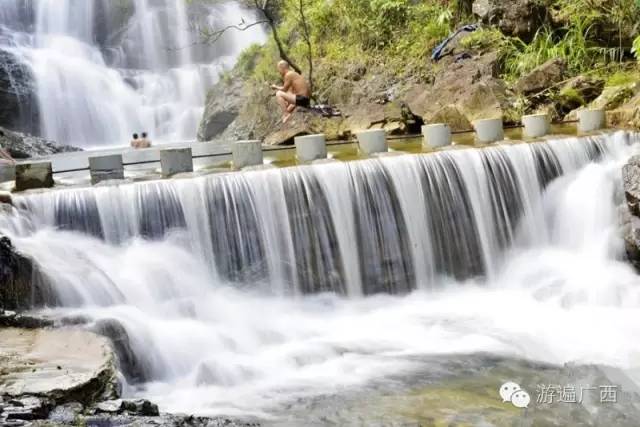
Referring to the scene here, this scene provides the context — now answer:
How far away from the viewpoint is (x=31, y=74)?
2609 centimetres

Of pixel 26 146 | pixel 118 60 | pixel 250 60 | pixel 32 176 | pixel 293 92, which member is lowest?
pixel 32 176

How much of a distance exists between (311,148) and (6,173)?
16.1 feet

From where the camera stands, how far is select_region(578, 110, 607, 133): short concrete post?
1198 cm

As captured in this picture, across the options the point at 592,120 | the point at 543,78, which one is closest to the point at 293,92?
the point at 543,78

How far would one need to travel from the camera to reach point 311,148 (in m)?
11.3

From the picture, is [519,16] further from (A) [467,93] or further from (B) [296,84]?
(B) [296,84]

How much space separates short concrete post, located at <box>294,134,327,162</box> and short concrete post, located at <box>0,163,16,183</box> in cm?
453

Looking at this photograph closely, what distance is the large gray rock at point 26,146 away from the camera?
1970 cm

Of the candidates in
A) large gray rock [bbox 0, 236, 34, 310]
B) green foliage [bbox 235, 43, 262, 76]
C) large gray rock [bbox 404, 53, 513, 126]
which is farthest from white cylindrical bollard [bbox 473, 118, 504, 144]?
green foliage [bbox 235, 43, 262, 76]

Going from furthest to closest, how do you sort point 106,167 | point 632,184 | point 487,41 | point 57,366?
point 487,41, point 106,167, point 632,184, point 57,366

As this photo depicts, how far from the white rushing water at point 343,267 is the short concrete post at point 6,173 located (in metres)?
2.56

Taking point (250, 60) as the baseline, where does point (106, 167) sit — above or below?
below

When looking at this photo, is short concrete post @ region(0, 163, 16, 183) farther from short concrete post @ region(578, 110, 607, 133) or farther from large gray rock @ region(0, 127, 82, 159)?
short concrete post @ region(578, 110, 607, 133)

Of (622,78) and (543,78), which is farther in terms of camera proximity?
(543,78)
